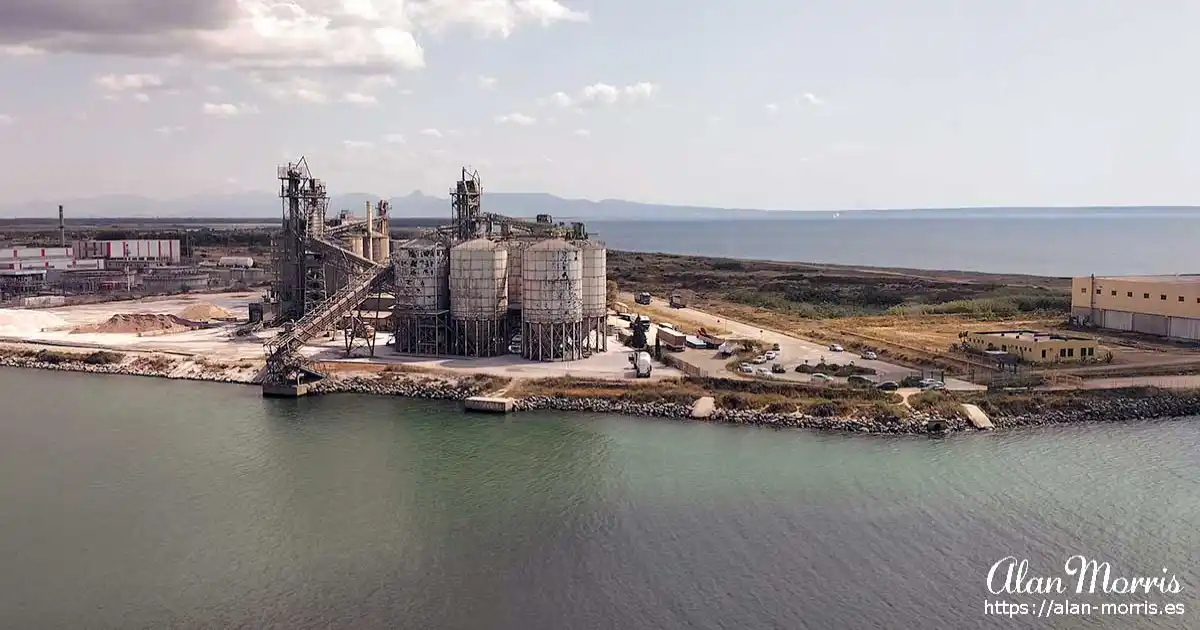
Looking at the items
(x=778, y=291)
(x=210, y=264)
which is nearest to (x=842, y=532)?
(x=778, y=291)

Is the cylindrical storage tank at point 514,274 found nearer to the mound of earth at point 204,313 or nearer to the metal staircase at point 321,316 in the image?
the metal staircase at point 321,316

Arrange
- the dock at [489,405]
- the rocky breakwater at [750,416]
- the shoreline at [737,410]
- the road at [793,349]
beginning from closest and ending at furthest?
the rocky breakwater at [750,416] → the shoreline at [737,410] → the dock at [489,405] → the road at [793,349]

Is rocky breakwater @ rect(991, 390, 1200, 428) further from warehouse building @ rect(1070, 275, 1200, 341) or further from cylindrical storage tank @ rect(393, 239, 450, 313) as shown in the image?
cylindrical storage tank @ rect(393, 239, 450, 313)

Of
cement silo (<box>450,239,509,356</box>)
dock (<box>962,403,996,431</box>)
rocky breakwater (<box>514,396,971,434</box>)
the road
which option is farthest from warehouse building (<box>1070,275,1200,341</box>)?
cement silo (<box>450,239,509,356</box>)

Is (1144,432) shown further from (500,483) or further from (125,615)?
(125,615)

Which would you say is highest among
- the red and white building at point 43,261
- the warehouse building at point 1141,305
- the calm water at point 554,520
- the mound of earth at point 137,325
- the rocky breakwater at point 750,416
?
the red and white building at point 43,261

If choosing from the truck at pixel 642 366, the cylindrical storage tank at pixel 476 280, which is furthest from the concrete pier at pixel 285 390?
the truck at pixel 642 366

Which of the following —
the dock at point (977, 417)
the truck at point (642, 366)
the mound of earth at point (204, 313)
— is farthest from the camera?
the mound of earth at point (204, 313)
